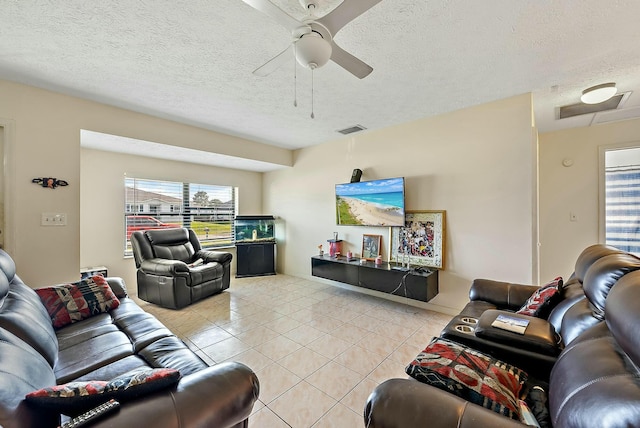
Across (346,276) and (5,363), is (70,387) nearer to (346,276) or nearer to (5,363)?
(5,363)

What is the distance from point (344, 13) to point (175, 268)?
3269mm

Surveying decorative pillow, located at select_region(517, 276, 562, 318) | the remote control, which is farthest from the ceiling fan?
decorative pillow, located at select_region(517, 276, 562, 318)

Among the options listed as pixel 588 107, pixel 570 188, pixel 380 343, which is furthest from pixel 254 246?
pixel 588 107

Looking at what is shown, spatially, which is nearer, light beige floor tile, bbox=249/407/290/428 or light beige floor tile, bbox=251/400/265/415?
light beige floor tile, bbox=249/407/290/428

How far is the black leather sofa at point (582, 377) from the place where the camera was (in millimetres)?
704

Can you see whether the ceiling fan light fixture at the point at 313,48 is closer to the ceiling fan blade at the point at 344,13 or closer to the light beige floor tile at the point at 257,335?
the ceiling fan blade at the point at 344,13

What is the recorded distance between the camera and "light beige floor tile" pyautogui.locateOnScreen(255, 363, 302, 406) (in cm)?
176

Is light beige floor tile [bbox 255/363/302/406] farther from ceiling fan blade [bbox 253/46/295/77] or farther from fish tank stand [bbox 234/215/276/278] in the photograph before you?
fish tank stand [bbox 234/215/276/278]

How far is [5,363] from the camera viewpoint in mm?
905

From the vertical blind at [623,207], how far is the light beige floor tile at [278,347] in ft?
13.8

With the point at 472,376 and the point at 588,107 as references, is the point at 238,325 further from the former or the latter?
the point at 588,107

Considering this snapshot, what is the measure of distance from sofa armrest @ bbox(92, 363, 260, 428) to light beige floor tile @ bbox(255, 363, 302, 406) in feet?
2.75

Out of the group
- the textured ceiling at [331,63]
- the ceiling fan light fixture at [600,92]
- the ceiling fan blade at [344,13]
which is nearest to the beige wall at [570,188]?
the textured ceiling at [331,63]

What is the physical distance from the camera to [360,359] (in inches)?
86.3
